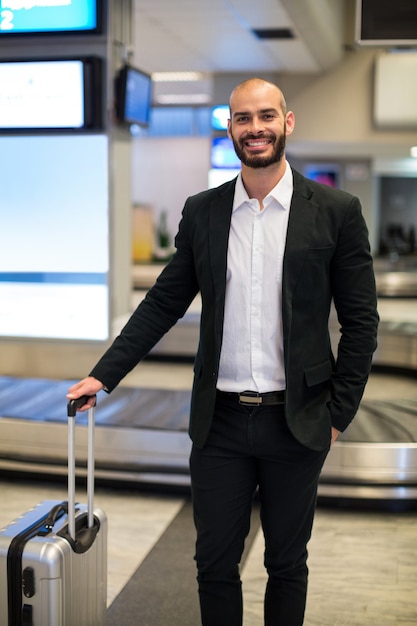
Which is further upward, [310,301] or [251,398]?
[310,301]

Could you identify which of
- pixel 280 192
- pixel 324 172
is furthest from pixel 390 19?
pixel 324 172

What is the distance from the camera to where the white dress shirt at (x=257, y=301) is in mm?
2273

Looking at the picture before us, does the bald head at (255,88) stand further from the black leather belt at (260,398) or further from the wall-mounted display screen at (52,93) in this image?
the wall-mounted display screen at (52,93)

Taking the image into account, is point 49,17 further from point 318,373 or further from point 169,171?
point 169,171

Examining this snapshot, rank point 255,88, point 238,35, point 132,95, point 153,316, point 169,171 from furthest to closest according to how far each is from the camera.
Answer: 1. point 169,171
2. point 238,35
3. point 132,95
4. point 153,316
5. point 255,88

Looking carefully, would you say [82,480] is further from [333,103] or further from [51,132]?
[333,103]

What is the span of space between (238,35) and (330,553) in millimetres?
6729

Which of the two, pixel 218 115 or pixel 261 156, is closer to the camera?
pixel 261 156

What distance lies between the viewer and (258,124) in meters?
2.18

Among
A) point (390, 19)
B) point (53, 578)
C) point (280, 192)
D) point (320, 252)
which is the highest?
point (390, 19)

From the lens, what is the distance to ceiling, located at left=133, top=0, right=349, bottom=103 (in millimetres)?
7473

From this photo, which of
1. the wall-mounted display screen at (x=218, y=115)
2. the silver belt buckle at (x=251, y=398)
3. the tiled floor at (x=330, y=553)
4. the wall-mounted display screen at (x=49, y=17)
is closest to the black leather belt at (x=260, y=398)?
the silver belt buckle at (x=251, y=398)

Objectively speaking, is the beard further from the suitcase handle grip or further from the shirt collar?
the suitcase handle grip

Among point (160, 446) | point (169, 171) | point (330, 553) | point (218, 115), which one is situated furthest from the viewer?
point (169, 171)
